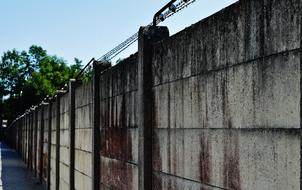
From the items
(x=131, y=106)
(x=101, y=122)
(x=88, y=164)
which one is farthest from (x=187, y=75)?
(x=88, y=164)

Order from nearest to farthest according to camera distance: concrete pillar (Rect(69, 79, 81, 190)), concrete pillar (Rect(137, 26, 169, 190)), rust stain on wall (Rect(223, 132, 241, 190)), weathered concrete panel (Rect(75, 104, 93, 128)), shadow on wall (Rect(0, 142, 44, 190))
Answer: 1. rust stain on wall (Rect(223, 132, 241, 190))
2. concrete pillar (Rect(137, 26, 169, 190))
3. weathered concrete panel (Rect(75, 104, 93, 128))
4. concrete pillar (Rect(69, 79, 81, 190))
5. shadow on wall (Rect(0, 142, 44, 190))

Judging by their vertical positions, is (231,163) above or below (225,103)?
below

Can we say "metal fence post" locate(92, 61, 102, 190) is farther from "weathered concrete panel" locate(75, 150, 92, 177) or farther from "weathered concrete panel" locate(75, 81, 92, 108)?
"weathered concrete panel" locate(75, 81, 92, 108)

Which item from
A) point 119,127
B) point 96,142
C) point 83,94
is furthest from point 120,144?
point 83,94

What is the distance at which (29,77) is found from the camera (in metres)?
89.3

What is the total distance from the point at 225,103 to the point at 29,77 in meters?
88.0

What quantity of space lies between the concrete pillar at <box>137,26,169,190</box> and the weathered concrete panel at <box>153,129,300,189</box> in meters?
0.37

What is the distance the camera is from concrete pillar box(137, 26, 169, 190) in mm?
5090

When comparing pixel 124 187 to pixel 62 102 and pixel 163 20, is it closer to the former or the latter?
pixel 163 20

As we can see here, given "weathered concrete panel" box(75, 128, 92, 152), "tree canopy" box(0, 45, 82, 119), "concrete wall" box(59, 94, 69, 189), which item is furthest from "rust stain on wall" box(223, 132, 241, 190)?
"tree canopy" box(0, 45, 82, 119)

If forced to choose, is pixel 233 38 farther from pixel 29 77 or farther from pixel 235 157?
pixel 29 77

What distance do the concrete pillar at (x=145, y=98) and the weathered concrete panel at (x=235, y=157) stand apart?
37 centimetres

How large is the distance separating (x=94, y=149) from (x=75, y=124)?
2.38 meters

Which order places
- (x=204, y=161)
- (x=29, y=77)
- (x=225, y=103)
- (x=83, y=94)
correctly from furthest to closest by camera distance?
1. (x=29, y=77)
2. (x=83, y=94)
3. (x=204, y=161)
4. (x=225, y=103)
